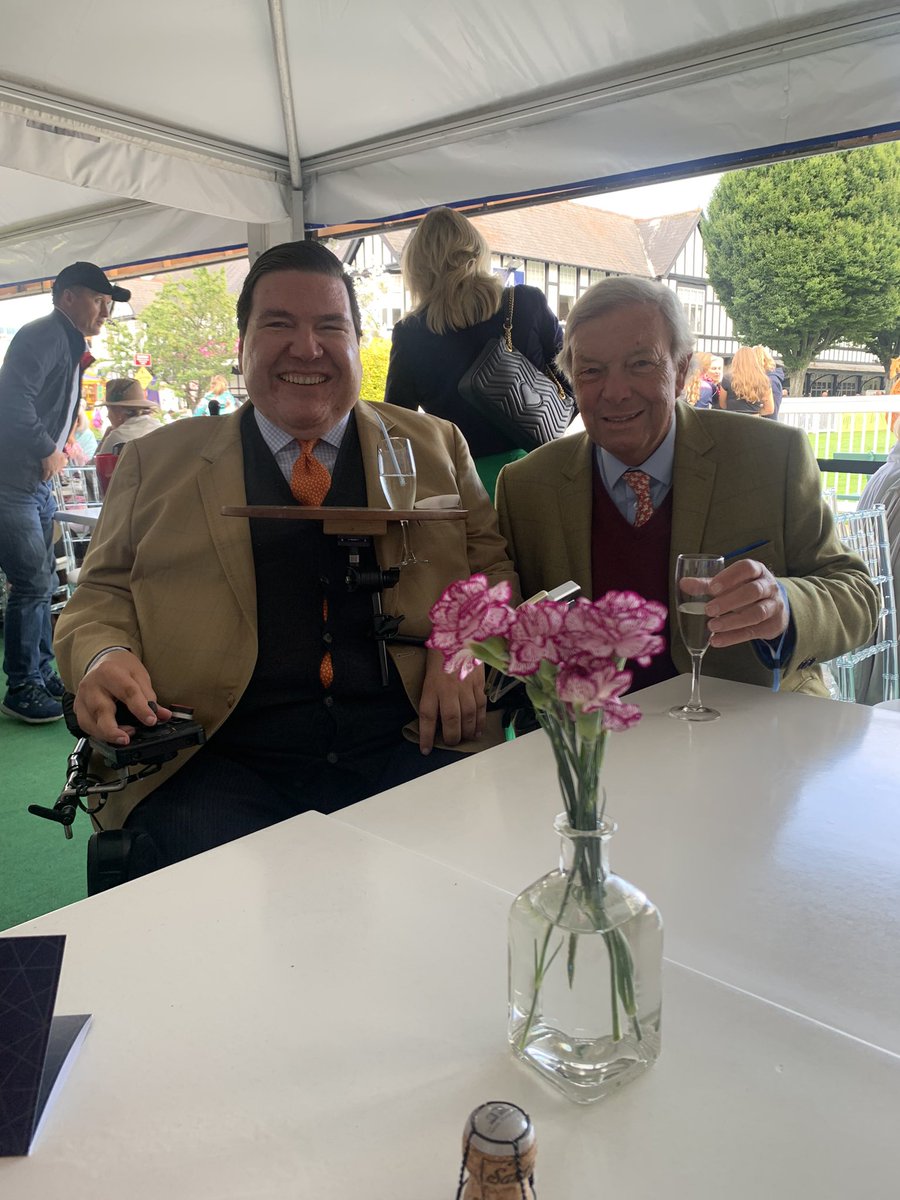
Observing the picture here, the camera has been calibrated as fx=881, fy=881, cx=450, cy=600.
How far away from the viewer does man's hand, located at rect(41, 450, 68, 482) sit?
4.48 meters

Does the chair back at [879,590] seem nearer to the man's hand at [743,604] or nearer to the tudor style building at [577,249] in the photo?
the man's hand at [743,604]

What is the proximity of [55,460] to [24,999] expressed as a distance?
14.2 ft

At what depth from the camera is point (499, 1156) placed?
48 centimetres

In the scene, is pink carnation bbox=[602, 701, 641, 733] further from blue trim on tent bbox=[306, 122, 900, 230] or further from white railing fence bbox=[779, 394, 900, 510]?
white railing fence bbox=[779, 394, 900, 510]

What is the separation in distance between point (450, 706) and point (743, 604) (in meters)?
0.57

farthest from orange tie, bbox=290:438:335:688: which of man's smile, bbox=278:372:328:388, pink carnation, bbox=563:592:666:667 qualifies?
pink carnation, bbox=563:592:666:667

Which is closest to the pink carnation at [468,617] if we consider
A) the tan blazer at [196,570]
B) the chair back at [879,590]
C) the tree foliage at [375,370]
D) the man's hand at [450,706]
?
the man's hand at [450,706]

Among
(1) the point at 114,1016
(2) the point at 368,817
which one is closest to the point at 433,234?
(2) the point at 368,817

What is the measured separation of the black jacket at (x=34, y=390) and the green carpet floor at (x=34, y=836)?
1.33 m

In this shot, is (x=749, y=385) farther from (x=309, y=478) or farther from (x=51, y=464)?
(x=309, y=478)

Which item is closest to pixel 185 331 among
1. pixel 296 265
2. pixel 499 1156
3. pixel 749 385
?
pixel 749 385

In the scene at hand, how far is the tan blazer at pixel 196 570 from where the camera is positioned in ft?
5.62

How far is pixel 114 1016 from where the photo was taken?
0.75 metres

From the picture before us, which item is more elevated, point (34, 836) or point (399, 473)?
point (399, 473)
